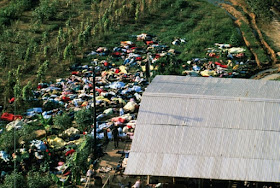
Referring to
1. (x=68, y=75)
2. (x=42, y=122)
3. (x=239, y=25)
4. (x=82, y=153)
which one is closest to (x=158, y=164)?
(x=82, y=153)

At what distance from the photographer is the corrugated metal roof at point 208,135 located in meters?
20.2

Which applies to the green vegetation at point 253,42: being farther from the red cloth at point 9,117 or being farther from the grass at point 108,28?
the red cloth at point 9,117

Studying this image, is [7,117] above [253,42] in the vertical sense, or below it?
below

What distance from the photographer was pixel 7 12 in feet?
136

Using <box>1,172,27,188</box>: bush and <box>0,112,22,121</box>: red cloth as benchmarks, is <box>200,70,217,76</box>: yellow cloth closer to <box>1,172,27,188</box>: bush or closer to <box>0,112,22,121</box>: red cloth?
<box>0,112,22,121</box>: red cloth

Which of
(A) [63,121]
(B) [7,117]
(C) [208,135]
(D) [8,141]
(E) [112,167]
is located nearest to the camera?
(C) [208,135]

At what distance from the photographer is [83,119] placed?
86.3ft

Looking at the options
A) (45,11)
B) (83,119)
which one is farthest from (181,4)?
(83,119)

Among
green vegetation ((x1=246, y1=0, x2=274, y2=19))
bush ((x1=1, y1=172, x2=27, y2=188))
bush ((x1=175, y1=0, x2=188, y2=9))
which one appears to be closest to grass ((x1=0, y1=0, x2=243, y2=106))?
bush ((x1=175, y1=0, x2=188, y2=9))

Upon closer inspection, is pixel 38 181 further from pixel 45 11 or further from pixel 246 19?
pixel 246 19

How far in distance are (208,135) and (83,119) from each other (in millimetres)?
7647

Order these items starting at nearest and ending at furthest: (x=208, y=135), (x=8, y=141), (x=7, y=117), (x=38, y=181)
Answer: (x=38, y=181), (x=208, y=135), (x=8, y=141), (x=7, y=117)

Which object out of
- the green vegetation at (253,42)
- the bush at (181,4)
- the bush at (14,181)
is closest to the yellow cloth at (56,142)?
the bush at (14,181)

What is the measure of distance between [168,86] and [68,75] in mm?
10917
